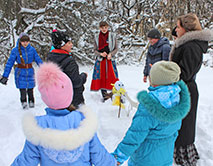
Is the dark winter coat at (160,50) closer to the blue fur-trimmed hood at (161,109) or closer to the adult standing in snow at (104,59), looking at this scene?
the adult standing in snow at (104,59)

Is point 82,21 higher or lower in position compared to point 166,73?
higher

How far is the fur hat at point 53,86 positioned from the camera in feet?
3.99

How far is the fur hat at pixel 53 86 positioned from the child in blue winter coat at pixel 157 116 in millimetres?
669

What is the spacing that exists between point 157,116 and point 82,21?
29.1 ft

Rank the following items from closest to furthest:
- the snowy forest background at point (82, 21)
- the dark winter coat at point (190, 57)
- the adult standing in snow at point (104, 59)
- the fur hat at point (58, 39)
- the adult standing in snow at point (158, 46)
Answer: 1. the dark winter coat at point (190, 57)
2. the fur hat at point (58, 39)
3. the adult standing in snow at point (158, 46)
4. the adult standing in snow at point (104, 59)
5. the snowy forest background at point (82, 21)

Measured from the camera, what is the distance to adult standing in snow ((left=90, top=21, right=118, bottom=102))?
434 centimetres

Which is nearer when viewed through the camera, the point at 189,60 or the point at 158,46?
the point at 189,60

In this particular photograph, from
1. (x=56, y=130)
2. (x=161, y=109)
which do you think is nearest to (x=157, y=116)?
(x=161, y=109)

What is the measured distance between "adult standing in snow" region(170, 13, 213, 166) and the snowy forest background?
22.4ft

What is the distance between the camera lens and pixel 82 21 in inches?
376

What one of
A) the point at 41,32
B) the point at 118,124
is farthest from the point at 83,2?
the point at 118,124

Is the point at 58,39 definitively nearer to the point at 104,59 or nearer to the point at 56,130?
the point at 56,130

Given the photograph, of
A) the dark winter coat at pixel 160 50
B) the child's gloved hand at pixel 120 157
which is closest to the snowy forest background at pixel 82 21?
the dark winter coat at pixel 160 50

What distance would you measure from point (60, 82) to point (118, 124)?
2399 mm
